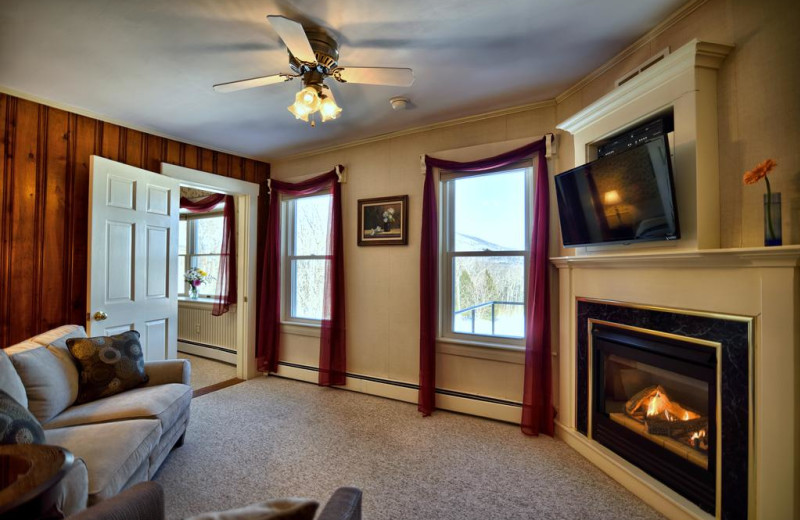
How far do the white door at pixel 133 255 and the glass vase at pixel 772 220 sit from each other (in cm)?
407

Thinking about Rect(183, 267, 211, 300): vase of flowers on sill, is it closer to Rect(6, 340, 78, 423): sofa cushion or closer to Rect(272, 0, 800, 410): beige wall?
Rect(272, 0, 800, 410): beige wall

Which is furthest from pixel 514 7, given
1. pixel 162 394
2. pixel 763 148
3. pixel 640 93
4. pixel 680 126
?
pixel 162 394

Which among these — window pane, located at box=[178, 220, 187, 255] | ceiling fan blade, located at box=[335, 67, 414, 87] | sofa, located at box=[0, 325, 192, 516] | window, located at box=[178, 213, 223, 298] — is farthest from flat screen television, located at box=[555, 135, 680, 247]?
window pane, located at box=[178, 220, 187, 255]

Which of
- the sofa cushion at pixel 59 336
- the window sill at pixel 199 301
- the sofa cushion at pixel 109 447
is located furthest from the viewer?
the window sill at pixel 199 301

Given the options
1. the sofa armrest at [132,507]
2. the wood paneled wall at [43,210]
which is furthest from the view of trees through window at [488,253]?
the wood paneled wall at [43,210]

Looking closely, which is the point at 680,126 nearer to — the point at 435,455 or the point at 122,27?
the point at 435,455

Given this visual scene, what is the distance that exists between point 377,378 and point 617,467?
2108mm

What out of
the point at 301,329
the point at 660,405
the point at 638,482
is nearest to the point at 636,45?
the point at 660,405

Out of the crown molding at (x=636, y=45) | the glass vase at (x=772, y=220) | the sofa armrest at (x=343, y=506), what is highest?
the crown molding at (x=636, y=45)

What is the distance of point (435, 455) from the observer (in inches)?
97.2

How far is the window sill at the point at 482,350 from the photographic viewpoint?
295cm

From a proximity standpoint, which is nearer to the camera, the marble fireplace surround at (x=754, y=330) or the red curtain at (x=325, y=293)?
the marble fireplace surround at (x=754, y=330)

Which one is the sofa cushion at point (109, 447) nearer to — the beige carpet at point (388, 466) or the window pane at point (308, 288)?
the beige carpet at point (388, 466)

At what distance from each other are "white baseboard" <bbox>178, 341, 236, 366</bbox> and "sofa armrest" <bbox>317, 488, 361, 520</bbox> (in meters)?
4.26
